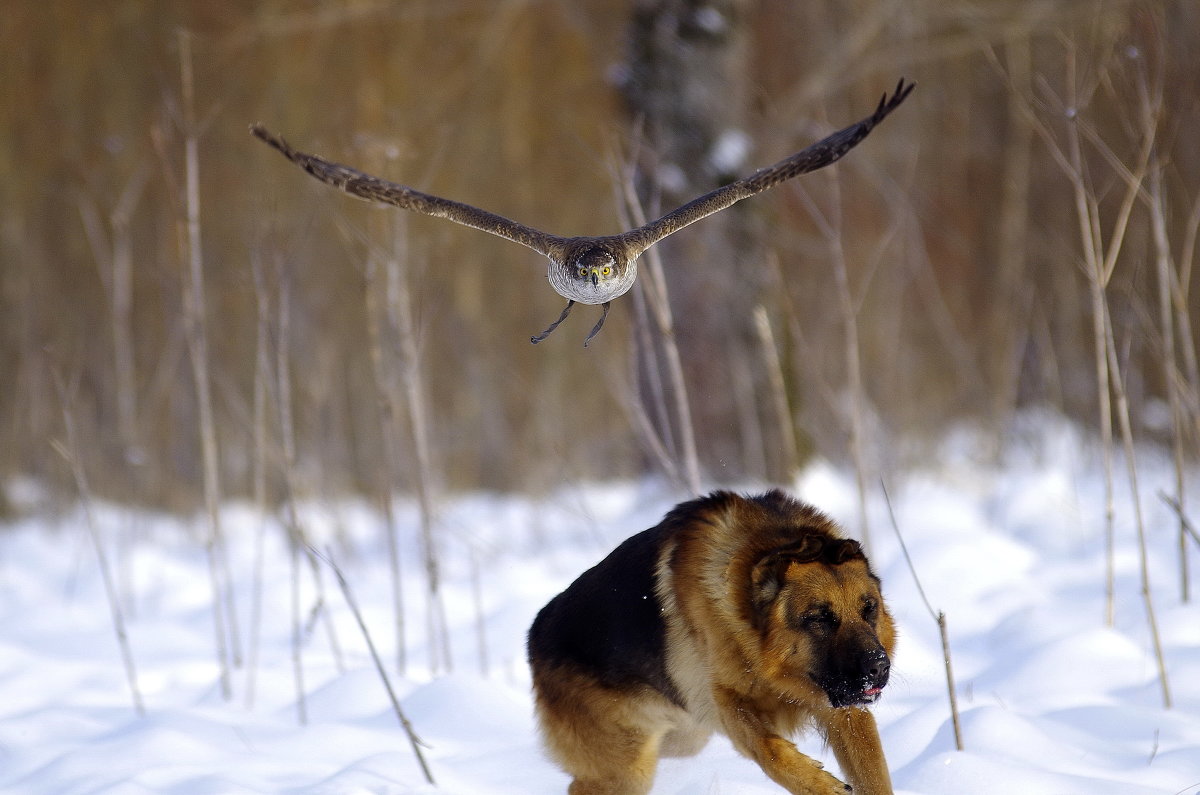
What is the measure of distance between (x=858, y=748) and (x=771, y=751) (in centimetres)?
29

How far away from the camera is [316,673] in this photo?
4.79m

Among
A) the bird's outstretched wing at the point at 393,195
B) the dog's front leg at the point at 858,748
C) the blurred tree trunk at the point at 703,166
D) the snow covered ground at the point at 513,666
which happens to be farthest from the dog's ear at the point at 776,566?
the blurred tree trunk at the point at 703,166

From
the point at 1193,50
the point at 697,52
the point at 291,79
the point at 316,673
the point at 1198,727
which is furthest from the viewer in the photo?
the point at 291,79

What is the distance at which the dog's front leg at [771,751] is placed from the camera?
8.73 feet

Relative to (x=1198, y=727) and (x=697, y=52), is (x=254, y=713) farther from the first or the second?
(x=697, y=52)

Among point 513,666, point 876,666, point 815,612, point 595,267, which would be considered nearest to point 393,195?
point 595,267

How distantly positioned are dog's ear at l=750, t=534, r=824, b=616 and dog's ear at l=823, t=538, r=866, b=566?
24 mm

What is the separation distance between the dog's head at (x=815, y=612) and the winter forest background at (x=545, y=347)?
2.01 feet

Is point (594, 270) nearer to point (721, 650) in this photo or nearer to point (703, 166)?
point (721, 650)

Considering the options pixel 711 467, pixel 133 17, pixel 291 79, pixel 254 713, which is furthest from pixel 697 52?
pixel 133 17

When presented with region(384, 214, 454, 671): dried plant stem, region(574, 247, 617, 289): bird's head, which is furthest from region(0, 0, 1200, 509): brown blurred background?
region(574, 247, 617, 289): bird's head

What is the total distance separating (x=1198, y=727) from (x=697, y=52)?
17.7 feet

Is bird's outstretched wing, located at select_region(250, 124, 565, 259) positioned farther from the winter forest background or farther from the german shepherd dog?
the winter forest background

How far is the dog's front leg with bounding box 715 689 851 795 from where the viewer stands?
8.73 feet
